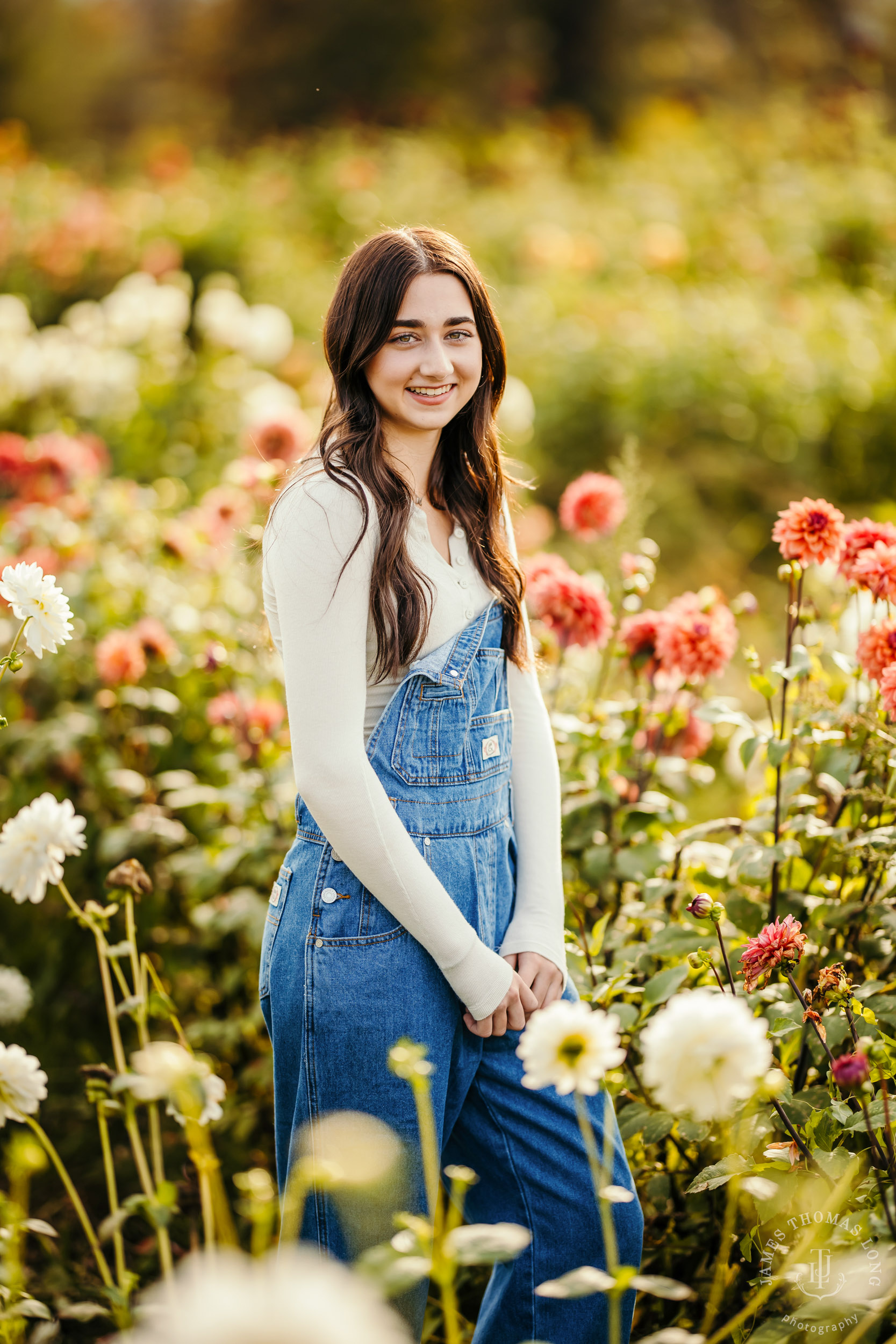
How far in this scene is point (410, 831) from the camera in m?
1.39

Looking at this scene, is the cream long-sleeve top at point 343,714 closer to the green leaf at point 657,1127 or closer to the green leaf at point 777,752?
the green leaf at point 657,1127

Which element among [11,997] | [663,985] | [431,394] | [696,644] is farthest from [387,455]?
[11,997]

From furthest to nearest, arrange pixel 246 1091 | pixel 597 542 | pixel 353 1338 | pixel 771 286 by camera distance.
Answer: pixel 771 286, pixel 597 542, pixel 246 1091, pixel 353 1338

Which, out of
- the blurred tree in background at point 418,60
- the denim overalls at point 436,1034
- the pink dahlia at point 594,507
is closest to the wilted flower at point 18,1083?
the denim overalls at point 436,1034

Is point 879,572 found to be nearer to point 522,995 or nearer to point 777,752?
point 777,752

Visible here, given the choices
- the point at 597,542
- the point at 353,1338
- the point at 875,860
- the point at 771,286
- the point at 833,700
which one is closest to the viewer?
the point at 353,1338

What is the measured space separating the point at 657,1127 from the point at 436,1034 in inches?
14.7

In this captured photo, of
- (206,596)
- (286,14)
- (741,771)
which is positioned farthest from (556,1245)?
(286,14)

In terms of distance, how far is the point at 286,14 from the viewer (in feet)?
44.8

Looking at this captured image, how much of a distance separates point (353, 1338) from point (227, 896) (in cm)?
182

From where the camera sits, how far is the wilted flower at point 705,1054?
81 centimetres

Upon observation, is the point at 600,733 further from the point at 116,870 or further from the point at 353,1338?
the point at 353,1338

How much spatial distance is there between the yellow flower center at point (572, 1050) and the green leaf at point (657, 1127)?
697 mm

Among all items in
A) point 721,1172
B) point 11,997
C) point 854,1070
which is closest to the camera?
point 854,1070
